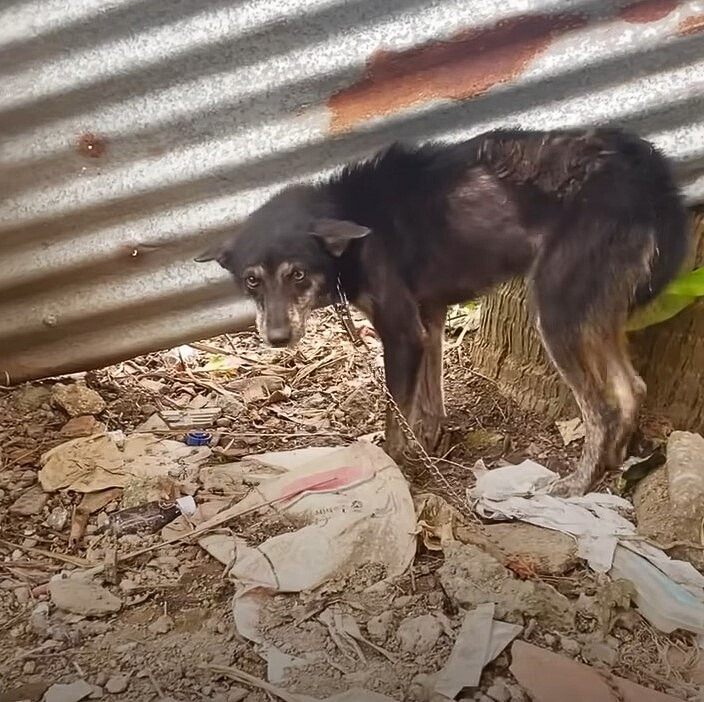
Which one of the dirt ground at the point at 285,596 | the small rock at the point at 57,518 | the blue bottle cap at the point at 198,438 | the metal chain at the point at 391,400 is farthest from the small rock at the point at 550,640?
the small rock at the point at 57,518

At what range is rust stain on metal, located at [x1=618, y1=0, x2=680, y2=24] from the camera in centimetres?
127

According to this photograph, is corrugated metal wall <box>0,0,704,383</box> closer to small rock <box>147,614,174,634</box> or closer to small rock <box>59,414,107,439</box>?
small rock <box>59,414,107,439</box>

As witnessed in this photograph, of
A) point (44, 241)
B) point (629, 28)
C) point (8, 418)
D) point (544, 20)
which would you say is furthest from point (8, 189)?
point (629, 28)

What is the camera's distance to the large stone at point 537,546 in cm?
116

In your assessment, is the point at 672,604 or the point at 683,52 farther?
the point at 683,52

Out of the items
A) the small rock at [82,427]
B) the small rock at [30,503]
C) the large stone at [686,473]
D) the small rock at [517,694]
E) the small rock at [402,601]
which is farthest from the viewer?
the small rock at [82,427]

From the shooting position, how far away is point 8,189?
1.46 meters

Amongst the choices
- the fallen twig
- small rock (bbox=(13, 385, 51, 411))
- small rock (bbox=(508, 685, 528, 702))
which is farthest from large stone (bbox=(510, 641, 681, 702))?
small rock (bbox=(13, 385, 51, 411))

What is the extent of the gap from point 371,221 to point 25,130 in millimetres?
580

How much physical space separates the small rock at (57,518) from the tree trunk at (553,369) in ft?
2.21

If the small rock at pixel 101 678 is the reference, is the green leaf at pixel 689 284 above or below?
above

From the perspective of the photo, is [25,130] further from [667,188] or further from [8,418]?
[667,188]

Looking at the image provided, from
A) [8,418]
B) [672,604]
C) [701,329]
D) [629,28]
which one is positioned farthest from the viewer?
[8,418]

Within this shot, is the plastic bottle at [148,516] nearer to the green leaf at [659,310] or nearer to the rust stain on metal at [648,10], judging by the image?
the green leaf at [659,310]
